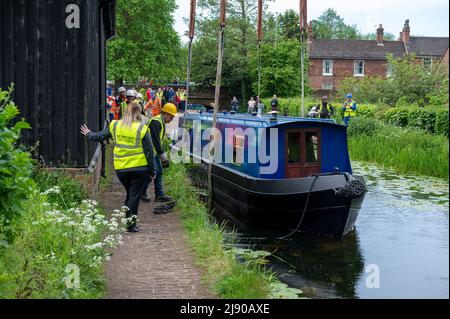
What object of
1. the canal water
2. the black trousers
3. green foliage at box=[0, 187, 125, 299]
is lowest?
the canal water

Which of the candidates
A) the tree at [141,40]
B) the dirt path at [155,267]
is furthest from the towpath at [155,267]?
the tree at [141,40]

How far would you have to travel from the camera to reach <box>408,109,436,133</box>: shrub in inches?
829

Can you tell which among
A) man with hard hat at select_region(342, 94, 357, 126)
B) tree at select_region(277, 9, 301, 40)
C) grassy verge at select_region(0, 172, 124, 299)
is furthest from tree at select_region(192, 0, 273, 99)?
grassy verge at select_region(0, 172, 124, 299)

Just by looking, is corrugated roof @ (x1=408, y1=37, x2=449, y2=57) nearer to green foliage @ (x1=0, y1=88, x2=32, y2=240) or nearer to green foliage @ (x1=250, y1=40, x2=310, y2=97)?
green foliage @ (x1=250, y1=40, x2=310, y2=97)

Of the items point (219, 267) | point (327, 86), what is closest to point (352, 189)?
point (219, 267)

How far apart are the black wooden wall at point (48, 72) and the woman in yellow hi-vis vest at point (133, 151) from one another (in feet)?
4.99

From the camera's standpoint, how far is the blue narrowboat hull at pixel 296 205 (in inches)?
455

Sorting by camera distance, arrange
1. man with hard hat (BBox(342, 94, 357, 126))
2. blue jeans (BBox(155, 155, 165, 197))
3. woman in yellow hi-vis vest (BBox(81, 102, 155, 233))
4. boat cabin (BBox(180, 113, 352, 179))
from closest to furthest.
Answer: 1. woman in yellow hi-vis vest (BBox(81, 102, 155, 233))
2. blue jeans (BBox(155, 155, 165, 197))
3. boat cabin (BBox(180, 113, 352, 179))
4. man with hard hat (BBox(342, 94, 357, 126))

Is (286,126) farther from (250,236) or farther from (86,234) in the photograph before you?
(86,234)

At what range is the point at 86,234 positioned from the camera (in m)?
7.09

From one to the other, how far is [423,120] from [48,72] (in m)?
14.3

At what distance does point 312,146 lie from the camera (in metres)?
12.7

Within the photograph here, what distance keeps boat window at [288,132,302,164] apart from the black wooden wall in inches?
151
